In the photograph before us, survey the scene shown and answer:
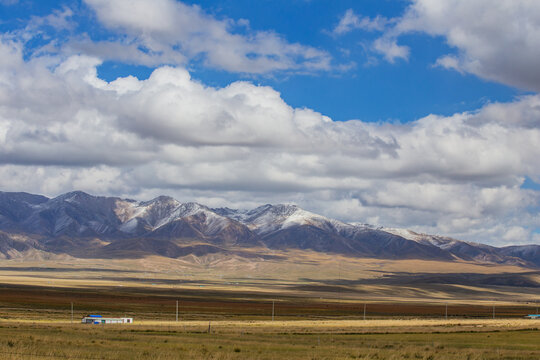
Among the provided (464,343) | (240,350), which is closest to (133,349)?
(240,350)

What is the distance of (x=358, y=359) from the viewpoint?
33.3 m

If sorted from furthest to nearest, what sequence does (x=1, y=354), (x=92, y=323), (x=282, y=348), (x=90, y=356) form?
(x=92, y=323) < (x=282, y=348) < (x=90, y=356) < (x=1, y=354)

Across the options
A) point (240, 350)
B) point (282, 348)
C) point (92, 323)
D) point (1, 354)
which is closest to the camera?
point (1, 354)

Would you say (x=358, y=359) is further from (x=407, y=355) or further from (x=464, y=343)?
(x=464, y=343)

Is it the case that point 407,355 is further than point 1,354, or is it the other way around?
point 407,355

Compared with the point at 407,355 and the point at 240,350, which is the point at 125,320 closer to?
the point at 240,350

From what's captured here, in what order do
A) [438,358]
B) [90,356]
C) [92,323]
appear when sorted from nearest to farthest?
[90,356]
[438,358]
[92,323]

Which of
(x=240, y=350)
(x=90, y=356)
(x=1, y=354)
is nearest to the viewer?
(x=1, y=354)

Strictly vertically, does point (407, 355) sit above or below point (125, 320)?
above

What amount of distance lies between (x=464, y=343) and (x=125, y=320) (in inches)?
1902

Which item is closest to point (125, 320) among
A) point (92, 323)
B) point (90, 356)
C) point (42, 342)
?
point (92, 323)

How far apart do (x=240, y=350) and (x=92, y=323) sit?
149 feet

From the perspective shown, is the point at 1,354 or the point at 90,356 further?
the point at 90,356

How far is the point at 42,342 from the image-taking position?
41.1 m
